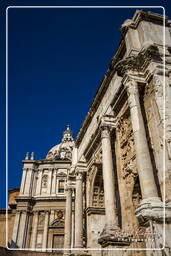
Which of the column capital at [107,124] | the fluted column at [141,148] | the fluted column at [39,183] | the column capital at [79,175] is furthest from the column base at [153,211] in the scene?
the fluted column at [39,183]

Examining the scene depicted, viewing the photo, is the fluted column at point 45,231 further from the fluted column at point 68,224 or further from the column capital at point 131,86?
the column capital at point 131,86

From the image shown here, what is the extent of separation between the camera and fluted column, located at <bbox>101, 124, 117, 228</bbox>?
33.6 ft

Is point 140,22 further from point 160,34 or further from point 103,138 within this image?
point 103,138

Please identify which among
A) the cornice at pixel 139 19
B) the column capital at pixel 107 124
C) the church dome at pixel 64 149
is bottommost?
the column capital at pixel 107 124

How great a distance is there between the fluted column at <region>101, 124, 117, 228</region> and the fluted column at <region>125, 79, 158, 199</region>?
10.4ft

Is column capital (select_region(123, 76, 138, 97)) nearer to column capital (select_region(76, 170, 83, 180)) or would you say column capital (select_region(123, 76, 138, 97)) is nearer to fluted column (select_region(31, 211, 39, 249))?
column capital (select_region(76, 170, 83, 180))

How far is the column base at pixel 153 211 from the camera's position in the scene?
22.0 ft

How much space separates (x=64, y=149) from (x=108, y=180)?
3203 centimetres

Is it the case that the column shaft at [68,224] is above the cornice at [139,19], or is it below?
below

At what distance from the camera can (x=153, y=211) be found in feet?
22.2

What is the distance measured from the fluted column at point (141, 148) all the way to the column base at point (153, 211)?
30 centimetres

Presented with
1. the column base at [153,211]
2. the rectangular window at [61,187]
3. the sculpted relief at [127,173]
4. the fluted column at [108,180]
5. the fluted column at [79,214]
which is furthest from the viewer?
the rectangular window at [61,187]

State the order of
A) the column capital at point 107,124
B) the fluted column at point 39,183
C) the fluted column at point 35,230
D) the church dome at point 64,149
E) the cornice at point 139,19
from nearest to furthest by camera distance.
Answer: the cornice at point 139,19, the column capital at point 107,124, the fluted column at point 35,230, the fluted column at point 39,183, the church dome at point 64,149

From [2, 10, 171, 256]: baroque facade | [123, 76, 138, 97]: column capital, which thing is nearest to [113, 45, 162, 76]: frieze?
[2, 10, 171, 256]: baroque facade
